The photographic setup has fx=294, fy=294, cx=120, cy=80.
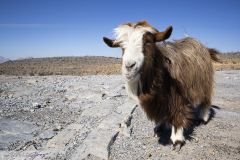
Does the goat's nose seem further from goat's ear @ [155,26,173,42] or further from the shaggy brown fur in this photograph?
goat's ear @ [155,26,173,42]

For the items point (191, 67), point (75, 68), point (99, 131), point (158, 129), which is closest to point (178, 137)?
point (158, 129)

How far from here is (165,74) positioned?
5.37 m

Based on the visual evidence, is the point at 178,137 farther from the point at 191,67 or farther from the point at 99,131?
the point at 99,131

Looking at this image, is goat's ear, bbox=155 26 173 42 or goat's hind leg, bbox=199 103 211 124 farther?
goat's hind leg, bbox=199 103 211 124

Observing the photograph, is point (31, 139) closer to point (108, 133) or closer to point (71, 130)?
point (71, 130)

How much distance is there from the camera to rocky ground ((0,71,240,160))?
17.2 feet

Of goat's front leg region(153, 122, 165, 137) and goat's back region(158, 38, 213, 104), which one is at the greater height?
goat's back region(158, 38, 213, 104)

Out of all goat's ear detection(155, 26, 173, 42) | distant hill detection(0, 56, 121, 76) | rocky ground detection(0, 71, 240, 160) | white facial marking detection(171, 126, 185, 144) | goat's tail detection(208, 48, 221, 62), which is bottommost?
distant hill detection(0, 56, 121, 76)

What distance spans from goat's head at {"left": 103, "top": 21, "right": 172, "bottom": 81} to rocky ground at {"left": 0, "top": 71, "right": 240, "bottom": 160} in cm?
155

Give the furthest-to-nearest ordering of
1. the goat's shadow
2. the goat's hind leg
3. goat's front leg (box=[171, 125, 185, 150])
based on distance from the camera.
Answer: the goat's hind leg
the goat's shadow
goat's front leg (box=[171, 125, 185, 150])

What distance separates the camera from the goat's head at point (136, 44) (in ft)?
14.7

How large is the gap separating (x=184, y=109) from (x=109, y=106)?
3.01 m

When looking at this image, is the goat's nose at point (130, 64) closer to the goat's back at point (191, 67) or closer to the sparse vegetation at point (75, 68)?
the goat's back at point (191, 67)

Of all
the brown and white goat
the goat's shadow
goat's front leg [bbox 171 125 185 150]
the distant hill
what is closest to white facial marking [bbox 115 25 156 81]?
the brown and white goat
